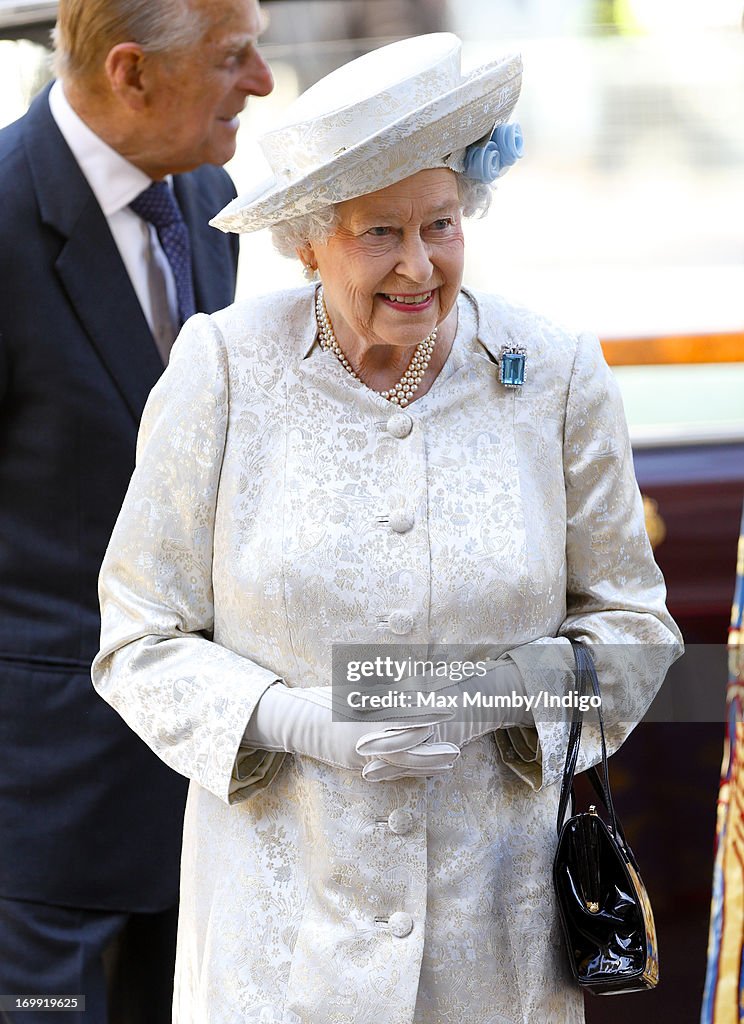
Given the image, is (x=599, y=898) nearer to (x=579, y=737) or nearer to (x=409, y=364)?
(x=579, y=737)

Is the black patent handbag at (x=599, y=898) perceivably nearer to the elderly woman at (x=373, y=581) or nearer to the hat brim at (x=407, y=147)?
the elderly woman at (x=373, y=581)

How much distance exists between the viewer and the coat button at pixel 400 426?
1.82 m

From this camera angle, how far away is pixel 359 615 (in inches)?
69.6

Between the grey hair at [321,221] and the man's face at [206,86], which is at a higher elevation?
the man's face at [206,86]

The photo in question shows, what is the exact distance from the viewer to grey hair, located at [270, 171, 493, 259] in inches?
69.2

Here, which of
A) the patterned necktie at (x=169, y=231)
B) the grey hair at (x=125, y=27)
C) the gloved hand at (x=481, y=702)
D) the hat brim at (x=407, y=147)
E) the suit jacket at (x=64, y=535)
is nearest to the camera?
the hat brim at (x=407, y=147)

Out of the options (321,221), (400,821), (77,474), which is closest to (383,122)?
(321,221)

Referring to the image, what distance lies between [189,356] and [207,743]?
53cm

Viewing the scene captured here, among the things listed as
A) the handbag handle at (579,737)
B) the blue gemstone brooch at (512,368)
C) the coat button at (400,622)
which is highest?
the blue gemstone brooch at (512,368)

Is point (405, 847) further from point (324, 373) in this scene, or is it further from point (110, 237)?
point (110, 237)

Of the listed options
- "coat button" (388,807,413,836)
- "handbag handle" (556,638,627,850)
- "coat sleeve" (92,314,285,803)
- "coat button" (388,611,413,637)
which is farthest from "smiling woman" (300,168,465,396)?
"coat button" (388,807,413,836)

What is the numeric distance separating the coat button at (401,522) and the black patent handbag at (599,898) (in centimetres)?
29

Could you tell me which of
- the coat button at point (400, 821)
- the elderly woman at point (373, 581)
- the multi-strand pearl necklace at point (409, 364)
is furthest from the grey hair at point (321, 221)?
the coat button at point (400, 821)

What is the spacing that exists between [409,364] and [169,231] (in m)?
0.97
